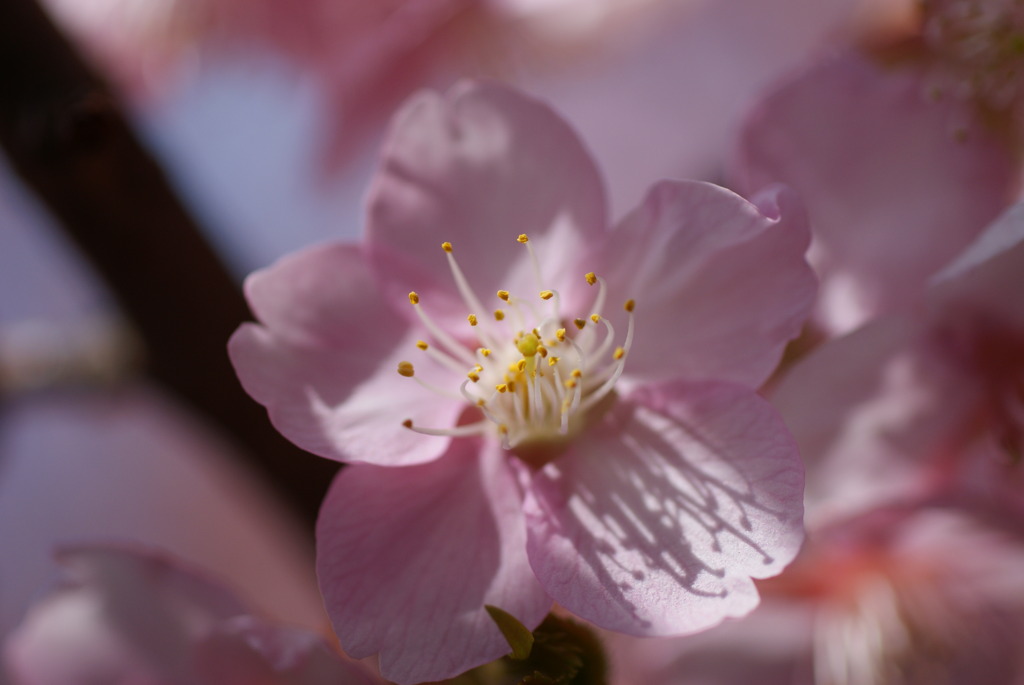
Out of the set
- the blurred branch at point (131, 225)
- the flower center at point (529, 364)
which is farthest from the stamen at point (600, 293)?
the blurred branch at point (131, 225)

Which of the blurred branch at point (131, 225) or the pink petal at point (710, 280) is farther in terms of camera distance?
the blurred branch at point (131, 225)

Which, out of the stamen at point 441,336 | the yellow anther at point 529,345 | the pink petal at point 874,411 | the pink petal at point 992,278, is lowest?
the pink petal at point 874,411

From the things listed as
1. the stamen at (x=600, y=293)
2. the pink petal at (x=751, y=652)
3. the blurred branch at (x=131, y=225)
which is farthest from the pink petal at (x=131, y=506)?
the stamen at (x=600, y=293)

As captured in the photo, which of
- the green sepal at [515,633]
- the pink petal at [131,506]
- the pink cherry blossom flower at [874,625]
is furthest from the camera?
the pink petal at [131,506]

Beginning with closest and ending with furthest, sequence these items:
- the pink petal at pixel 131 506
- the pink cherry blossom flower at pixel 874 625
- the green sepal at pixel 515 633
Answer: the green sepal at pixel 515 633, the pink cherry blossom flower at pixel 874 625, the pink petal at pixel 131 506

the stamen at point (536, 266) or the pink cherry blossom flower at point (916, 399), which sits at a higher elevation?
the stamen at point (536, 266)

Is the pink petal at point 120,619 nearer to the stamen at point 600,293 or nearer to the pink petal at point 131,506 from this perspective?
the stamen at point 600,293

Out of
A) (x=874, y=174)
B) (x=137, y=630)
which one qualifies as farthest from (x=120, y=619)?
(x=874, y=174)
